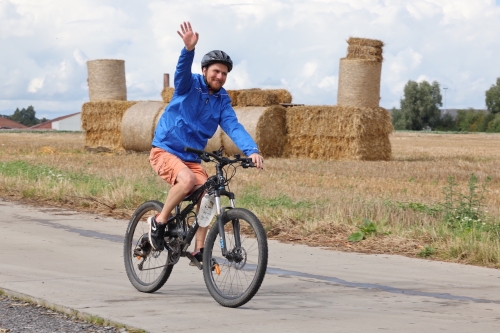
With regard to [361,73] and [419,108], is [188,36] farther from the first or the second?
[419,108]

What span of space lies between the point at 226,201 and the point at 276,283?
4.86m

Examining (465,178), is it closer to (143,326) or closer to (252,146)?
(252,146)

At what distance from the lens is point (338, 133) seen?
24328 millimetres

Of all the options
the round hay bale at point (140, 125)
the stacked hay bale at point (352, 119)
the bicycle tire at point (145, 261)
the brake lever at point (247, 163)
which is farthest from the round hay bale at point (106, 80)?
the brake lever at point (247, 163)

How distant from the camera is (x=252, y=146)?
6727 millimetres

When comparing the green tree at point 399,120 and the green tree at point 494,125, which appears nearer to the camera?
the green tree at point 494,125

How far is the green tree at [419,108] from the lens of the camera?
103562mm

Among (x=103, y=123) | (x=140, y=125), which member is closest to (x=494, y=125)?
(x=103, y=123)

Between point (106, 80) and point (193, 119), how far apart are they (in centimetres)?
2168

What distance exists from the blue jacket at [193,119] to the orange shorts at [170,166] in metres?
0.05

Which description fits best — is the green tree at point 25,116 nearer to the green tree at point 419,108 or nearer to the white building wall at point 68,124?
the white building wall at point 68,124

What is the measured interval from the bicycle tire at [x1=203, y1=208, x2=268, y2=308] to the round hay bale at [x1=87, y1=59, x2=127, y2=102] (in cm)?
2186

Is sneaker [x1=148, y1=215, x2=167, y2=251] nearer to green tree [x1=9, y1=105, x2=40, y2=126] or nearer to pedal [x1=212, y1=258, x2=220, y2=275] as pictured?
pedal [x1=212, y1=258, x2=220, y2=275]

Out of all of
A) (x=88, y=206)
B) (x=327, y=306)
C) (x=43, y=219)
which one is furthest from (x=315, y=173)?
(x=327, y=306)
